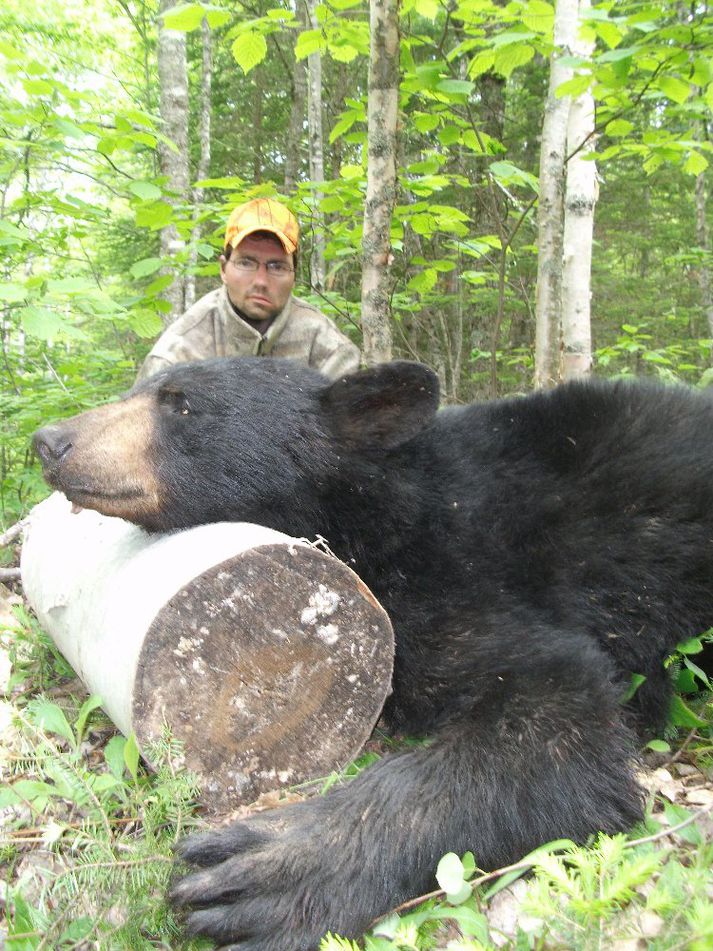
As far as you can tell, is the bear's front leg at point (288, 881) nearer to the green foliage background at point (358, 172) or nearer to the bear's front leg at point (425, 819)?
the bear's front leg at point (425, 819)

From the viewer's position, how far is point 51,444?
2.53 meters

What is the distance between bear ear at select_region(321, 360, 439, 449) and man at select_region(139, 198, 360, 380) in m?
2.14

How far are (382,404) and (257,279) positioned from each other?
7.88ft

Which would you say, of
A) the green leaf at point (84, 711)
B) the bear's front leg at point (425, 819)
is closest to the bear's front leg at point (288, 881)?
the bear's front leg at point (425, 819)

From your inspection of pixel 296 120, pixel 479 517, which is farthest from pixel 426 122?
pixel 296 120

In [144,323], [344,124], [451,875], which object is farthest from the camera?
[144,323]

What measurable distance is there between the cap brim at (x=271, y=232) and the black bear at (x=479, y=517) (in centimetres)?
206

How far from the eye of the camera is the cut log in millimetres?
1960

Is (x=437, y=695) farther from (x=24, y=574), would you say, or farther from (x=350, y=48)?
(x=350, y=48)

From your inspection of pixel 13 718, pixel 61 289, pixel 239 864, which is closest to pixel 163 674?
pixel 239 864

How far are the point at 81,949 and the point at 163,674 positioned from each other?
2.05 feet

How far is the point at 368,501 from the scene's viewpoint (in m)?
2.71

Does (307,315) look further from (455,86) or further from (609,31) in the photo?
(609,31)

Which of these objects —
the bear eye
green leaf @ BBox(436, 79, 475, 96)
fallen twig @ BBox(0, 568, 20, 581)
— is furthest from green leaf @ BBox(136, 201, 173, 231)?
the bear eye
